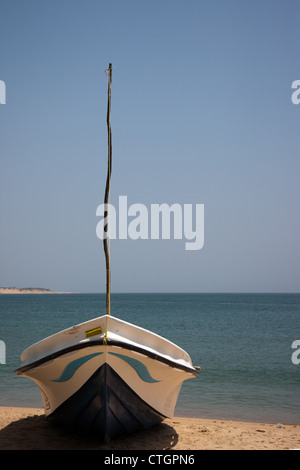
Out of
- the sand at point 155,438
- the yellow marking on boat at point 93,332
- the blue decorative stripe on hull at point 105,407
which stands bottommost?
the sand at point 155,438

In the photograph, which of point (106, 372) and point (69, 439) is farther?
point (69, 439)

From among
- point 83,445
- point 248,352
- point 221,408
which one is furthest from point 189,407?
point 248,352

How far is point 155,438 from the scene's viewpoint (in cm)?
733

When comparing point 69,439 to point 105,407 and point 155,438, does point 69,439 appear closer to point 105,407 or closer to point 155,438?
point 105,407

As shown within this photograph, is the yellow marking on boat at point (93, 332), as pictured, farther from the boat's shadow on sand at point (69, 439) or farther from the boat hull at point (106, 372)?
the boat's shadow on sand at point (69, 439)

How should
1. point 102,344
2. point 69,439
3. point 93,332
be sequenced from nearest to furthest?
point 102,344
point 93,332
point 69,439

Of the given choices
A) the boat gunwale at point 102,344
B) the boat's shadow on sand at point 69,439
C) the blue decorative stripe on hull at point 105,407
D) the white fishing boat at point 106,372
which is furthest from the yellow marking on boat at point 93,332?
the boat's shadow on sand at point 69,439

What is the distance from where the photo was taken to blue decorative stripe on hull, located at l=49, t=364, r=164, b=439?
21.5 ft

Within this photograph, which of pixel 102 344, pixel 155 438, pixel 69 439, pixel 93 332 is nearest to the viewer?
pixel 102 344

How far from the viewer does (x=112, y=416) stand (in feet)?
21.9

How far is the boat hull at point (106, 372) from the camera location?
6.43m

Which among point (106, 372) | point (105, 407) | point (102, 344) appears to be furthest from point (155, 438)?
point (102, 344)
